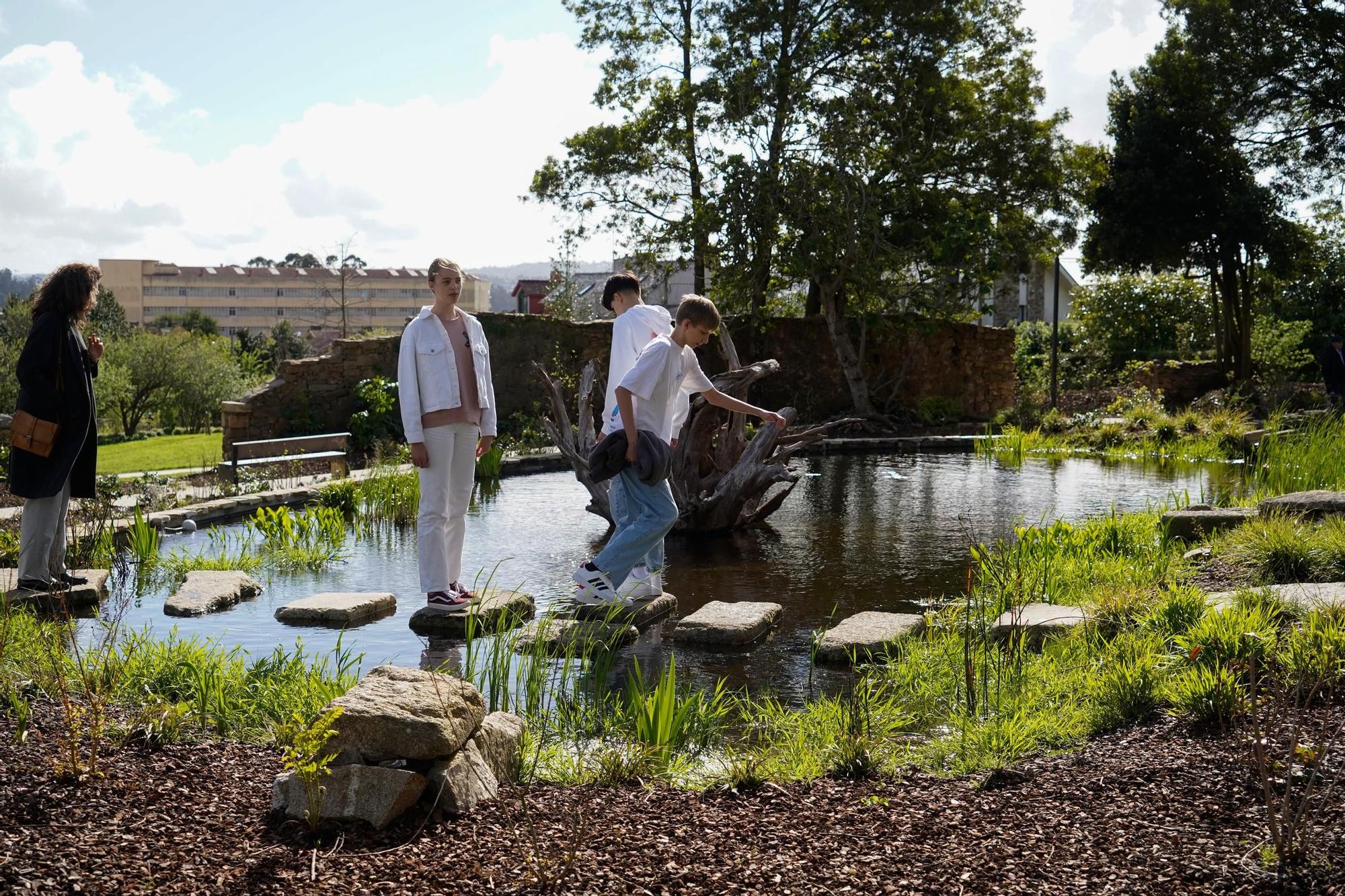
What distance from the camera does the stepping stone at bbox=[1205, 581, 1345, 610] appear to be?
4.29 metres

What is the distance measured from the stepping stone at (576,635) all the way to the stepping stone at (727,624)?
0.29m

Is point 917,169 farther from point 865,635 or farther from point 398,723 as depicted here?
point 398,723

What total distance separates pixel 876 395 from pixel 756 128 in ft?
16.1

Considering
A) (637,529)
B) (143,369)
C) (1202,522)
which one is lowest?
(1202,522)

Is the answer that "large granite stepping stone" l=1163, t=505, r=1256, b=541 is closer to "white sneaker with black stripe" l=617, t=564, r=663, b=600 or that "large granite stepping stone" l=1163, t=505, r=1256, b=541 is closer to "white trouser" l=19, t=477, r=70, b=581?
"white sneaker with black stripe" l=617, t=564, r=663, b=600

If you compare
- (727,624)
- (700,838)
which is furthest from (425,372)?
(700,838)

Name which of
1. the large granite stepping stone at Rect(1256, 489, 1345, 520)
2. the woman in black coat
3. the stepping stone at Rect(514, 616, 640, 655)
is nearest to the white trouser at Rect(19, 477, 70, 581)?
the woman in black coat

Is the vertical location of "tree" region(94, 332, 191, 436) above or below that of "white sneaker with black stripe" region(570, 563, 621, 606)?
above

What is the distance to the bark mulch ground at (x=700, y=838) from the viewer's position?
8.08 ft

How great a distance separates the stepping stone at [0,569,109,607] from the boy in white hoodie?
2.60 m

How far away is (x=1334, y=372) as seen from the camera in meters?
16.4

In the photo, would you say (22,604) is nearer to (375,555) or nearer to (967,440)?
(375,555)

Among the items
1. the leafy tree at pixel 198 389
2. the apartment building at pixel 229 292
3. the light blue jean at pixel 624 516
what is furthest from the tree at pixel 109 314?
the apartment building at pixel 229 292

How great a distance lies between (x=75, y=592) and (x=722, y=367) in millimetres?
14511
